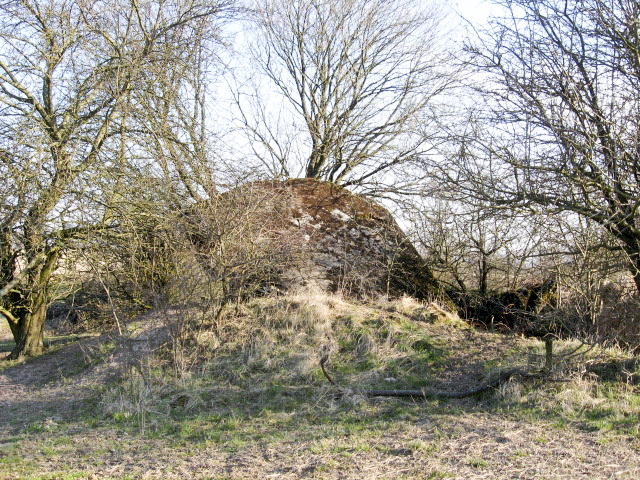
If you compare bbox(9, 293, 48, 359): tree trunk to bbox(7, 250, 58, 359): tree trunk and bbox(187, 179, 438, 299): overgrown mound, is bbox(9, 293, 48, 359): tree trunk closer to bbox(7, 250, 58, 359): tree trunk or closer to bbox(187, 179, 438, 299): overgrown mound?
bbox(7, 250, 58, 359): tree trunk

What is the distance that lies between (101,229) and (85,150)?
118cm

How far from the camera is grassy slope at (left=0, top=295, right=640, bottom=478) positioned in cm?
446

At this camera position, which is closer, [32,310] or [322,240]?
[32,310]

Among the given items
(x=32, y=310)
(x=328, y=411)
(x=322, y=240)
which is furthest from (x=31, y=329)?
(x=328, y=411)

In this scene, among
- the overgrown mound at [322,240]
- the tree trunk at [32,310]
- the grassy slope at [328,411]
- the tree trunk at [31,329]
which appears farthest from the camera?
the tree trunk at [31,329]

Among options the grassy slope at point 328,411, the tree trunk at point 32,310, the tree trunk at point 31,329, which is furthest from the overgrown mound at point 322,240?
the tree trunk at point 31,329

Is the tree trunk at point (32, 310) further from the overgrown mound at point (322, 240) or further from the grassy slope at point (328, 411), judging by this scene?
the overgrown mound at point (322, 240)

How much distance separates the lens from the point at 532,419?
5.32 metres

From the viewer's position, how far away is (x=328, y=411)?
5.84 meters

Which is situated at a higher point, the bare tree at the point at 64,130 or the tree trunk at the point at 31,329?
the bare tree at the point at 64,130

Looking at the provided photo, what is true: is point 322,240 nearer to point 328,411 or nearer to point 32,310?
point 328,411

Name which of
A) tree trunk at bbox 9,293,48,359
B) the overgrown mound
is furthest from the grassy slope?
tree trunk at bbox 9,293,48,359

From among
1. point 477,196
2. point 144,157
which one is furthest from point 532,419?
point 144,157

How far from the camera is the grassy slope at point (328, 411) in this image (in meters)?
4.46
